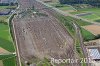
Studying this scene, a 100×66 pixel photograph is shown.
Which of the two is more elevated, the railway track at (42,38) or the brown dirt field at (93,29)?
the railway track at (42,38)

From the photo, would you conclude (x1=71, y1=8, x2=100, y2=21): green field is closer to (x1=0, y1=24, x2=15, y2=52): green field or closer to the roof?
(x1=0, y1=24, x2=15, y2=52): green field

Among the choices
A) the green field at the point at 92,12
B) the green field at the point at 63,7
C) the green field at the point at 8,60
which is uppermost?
the green field at the point at 63,7

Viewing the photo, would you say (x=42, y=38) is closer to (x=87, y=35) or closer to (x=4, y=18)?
(x=87, y=35)

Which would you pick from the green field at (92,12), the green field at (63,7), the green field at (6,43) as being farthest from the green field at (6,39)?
the green field at (63,7)

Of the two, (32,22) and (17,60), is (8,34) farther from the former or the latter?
(17,60)

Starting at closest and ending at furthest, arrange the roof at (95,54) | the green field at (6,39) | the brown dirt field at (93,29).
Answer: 1. the roof at (95,54)
2. the green field at (6,39)
3. the brown dirt field at (93,29)

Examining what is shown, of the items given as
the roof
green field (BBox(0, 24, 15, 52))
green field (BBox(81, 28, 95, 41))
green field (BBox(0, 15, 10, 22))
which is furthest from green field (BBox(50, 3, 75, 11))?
the roof

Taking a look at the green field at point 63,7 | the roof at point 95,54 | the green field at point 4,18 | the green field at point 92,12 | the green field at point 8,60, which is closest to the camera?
the green field at point 8,60

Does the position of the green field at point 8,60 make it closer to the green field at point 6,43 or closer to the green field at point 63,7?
the green field at point 6,43
